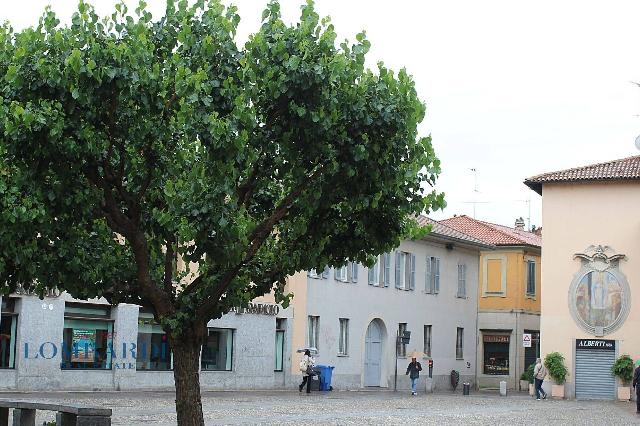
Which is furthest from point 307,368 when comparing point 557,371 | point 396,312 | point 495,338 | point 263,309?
point 495,338

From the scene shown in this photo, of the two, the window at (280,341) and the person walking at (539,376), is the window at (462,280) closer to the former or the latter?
the person walking at (539,376)

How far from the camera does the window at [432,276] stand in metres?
55.8

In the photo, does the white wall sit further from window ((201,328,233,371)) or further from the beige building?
the beige building

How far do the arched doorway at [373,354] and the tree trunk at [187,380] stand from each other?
35.7m

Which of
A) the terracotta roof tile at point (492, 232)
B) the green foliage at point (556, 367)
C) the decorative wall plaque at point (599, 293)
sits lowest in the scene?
the green foliage at point (556, 367)

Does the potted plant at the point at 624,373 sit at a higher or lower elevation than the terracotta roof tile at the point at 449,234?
lower

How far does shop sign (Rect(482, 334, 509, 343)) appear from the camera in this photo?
63.9 m

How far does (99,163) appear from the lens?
545 inches

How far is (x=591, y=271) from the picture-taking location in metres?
46.5

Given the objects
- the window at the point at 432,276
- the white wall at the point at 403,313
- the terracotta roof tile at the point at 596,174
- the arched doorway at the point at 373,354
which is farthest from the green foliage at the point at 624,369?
the window at the point at 432,276

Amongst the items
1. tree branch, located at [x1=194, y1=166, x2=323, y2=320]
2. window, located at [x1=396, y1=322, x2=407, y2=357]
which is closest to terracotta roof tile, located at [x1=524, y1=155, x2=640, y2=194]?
window, located at [x1=396, y1=322, x2=407, y2=357]

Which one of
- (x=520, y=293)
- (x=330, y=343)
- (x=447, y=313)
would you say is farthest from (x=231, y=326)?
(x=520, y=293)

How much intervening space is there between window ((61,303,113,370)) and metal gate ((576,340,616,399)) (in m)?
19.1

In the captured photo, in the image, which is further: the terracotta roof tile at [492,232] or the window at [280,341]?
the terracotta roof tile at [492,232]
